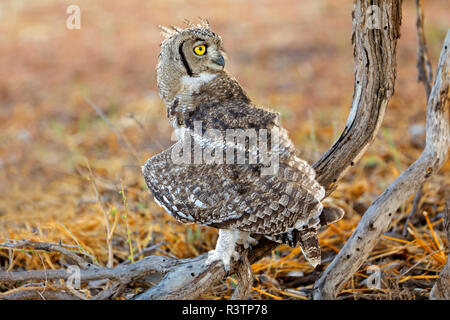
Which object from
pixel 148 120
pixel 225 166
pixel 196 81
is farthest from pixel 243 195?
pixel 148 120

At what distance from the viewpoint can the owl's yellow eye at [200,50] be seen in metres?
2.58

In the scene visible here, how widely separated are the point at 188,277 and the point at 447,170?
2.74m

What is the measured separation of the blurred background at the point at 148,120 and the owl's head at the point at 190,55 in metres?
0.34

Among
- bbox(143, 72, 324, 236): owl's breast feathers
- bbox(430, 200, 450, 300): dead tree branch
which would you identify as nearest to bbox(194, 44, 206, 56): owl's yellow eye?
bbox(143, 72, 324, 236): owl's breast feathers

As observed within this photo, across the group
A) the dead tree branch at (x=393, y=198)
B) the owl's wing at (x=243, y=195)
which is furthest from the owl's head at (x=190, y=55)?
the dead tree branch at (x=393, y=198)

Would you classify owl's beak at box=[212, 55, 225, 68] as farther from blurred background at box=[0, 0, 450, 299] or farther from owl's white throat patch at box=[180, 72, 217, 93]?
blurred background at box=[0, 0, 450, 299]

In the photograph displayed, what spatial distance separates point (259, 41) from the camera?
8.66 m

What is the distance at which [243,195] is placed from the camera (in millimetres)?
2318

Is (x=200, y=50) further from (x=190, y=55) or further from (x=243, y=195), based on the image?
(x=243, y=195)

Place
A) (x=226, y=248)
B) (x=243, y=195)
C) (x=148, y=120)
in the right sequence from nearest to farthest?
(x=243, y=195) → (x=226, y=248) → (x=148, y=120)

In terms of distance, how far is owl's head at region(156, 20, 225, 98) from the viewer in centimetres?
257

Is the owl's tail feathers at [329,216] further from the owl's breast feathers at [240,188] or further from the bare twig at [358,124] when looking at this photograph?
the bare twig at [358,124]

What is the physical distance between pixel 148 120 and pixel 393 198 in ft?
13.7
